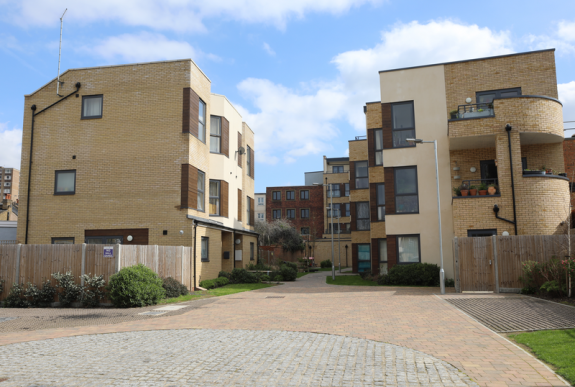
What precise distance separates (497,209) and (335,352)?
45.8 ft

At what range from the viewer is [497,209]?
19.2 m

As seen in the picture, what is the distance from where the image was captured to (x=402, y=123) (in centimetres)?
2345

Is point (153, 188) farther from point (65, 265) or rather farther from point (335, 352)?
point (335, 352)

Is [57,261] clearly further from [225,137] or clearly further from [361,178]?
[361,178]

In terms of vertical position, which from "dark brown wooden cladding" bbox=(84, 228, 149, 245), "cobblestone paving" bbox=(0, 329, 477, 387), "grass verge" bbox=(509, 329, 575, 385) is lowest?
"cobblestone paving" bbox=(0, 329, 477, 387)

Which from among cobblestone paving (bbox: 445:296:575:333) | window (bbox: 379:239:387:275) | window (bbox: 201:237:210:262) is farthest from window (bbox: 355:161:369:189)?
cobblestone paving (bbox: 445:296:575:333)

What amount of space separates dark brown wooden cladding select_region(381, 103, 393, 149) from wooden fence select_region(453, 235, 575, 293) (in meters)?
7.41

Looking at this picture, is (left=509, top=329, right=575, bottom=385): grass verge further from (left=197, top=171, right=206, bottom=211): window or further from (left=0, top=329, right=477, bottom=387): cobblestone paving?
(left=197, top=171, right=206, bottom=211): window

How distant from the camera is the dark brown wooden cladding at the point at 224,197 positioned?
27.0 metres

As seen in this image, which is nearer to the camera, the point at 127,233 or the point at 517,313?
Result: the point at 517,313

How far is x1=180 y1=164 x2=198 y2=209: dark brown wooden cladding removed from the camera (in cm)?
2162

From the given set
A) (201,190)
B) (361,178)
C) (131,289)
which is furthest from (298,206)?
(131,289)

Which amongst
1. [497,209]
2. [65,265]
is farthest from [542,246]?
[65,265]

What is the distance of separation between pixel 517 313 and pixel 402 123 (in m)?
13.6
